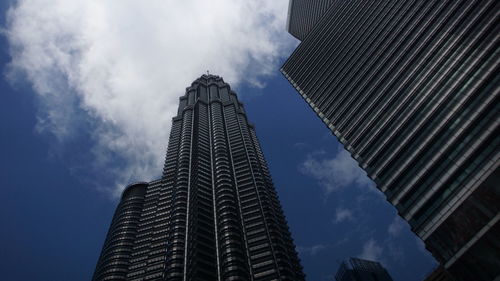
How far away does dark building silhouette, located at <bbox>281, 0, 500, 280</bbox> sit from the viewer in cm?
4494

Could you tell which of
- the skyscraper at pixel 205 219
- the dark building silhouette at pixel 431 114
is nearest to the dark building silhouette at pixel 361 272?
the skyscraper at pixel 205 219

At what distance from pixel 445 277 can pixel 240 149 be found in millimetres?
100397

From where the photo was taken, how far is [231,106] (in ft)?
602

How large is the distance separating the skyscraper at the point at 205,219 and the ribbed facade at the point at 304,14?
56941 mm

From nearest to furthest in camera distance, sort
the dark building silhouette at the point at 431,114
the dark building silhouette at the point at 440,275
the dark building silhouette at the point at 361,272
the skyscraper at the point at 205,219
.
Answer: the dark building silhouette at the point at 431,114 < the dark building silhouette at the point at 440,275 < the skyscraper at the point at 205,219 < the dark building silhouette at the point at 361,272

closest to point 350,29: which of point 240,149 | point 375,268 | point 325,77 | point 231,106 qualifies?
point 325,77

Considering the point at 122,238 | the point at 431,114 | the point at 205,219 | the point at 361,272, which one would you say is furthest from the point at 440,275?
the point at 361,272

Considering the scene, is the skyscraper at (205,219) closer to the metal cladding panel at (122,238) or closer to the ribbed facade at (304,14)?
the metal cladding panel at (122,238)

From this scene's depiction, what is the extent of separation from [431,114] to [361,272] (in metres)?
141

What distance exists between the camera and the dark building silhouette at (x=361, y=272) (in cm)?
17625

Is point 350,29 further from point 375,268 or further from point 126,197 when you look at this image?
point 375,268

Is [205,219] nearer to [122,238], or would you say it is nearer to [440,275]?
[122,238]

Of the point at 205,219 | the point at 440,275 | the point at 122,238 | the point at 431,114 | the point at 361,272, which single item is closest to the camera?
the point at 440,275

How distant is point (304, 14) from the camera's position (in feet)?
549
